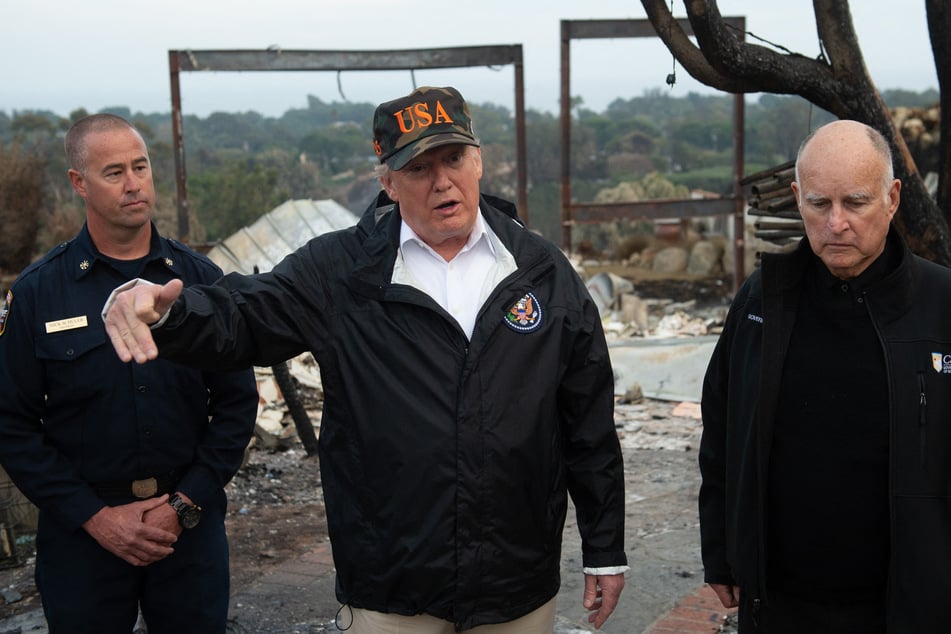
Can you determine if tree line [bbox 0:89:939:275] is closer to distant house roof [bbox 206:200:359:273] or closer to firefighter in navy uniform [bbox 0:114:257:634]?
distant house roof [bbox 206:200:359:273]

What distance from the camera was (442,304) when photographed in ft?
8.41

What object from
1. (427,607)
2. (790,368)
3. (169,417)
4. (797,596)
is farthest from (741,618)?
(169,417)

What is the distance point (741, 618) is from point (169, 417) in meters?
1.71

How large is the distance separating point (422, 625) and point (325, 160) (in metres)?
24.3

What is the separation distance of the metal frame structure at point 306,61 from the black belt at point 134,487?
22.0ft

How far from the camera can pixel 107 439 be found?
2994 mm

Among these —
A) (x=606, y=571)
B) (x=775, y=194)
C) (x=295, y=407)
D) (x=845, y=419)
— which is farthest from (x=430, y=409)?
(x=295, y=407)

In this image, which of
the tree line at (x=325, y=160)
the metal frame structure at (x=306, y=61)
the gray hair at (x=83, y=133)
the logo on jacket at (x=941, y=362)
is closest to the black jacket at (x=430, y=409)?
the logo on jacket at (x=941, y=362)

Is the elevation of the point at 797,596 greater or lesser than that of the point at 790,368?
lesser

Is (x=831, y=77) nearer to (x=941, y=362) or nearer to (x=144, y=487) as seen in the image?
(x=941, y=362)

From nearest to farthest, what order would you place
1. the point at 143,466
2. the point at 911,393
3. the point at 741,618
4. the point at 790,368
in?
the point at 911,393
the point at 790,368
the point at 741,618
the point at 143,466

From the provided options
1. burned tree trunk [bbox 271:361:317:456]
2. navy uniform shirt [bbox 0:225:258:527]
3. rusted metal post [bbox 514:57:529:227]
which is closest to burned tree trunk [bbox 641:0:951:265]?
navy uniform shirt [bbox 0:225:258:527]

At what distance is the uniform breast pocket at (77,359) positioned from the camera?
2.98 meters

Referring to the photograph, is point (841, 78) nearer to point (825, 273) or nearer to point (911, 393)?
point (825, 273)
